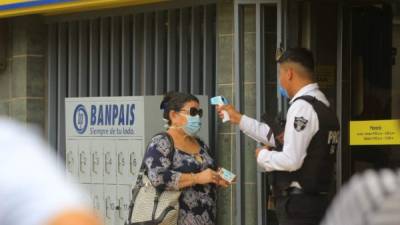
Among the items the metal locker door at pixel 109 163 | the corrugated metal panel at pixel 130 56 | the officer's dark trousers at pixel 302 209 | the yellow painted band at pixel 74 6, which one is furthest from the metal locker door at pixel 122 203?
the officer's dark trousers at pixel 302 209

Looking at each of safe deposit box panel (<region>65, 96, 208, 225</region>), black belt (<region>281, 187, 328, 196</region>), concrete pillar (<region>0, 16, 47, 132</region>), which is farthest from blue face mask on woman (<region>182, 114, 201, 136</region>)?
concrete pillar (<region>0, 16, 47, 132</region>)

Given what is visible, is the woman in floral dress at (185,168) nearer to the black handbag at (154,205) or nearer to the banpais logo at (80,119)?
the black handbag at (154,205)

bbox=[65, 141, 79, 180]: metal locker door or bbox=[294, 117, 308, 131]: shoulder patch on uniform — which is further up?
bbox=[294, 117, 308, 131]: shoulder patch on uniform

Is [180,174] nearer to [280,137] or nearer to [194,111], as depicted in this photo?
[194,111]

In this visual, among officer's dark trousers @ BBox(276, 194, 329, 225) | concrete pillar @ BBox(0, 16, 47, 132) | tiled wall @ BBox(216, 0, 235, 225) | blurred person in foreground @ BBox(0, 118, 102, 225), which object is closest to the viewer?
blurred person in foreground @ BBox(0, 118, 102, 225)

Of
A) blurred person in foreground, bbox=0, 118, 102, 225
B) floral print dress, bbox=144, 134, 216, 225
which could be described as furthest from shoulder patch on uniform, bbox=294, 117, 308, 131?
blurred person in foreground, bbox=0, 118, 102, 225

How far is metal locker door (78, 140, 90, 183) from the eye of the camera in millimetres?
7594

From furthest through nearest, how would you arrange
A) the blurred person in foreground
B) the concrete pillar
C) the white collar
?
the concrete pillar < the white collar < the blurred person in foreground

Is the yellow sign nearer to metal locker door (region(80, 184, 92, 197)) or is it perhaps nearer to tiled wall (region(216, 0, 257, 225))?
tiled wall (region(216, 0, 257, 225))

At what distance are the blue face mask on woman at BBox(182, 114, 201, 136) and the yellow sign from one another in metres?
1.36

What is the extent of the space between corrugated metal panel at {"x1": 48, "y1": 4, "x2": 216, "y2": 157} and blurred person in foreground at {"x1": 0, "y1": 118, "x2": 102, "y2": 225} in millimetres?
5374

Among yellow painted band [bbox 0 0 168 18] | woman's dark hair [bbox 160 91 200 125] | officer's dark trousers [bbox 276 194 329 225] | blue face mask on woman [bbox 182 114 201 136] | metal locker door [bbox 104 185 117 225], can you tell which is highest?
yellow painted band [bbox 0 0 168 18]

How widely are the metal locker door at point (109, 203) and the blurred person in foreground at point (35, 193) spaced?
17.6ft

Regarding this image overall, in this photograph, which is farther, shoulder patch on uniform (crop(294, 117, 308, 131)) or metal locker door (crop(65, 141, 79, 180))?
metal locker door (crop(65, 141, 79, 180))
